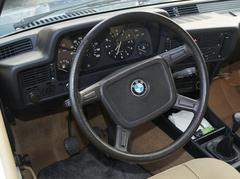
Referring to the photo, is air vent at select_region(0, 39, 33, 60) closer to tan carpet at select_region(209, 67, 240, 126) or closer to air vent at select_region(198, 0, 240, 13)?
air vent at select_region(198, 0, 240, 13)

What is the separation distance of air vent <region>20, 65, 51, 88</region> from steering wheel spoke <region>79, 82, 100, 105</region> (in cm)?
27

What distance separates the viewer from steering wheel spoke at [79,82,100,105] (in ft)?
5.06

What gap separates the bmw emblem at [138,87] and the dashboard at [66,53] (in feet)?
0.73

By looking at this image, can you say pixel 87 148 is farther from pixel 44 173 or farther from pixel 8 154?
pixel 8 154

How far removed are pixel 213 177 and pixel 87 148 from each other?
3.44 feet

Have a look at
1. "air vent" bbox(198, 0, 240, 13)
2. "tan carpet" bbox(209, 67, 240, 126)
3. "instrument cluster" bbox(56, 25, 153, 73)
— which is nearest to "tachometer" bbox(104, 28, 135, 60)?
"instrument cluster" bbox(56, 25, 153, 73)

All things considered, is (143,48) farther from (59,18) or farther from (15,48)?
(15,48)

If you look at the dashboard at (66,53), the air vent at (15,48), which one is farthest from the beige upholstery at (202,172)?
the air vent at (15,48)

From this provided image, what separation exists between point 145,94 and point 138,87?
4 cm

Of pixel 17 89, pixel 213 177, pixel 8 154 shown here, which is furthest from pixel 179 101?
pixel 8 154

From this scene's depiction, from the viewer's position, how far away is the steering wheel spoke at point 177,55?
164 cm

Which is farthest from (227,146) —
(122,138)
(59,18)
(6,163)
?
(6,163)

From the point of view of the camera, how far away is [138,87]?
164 cm

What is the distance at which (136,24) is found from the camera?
5.96 feet
